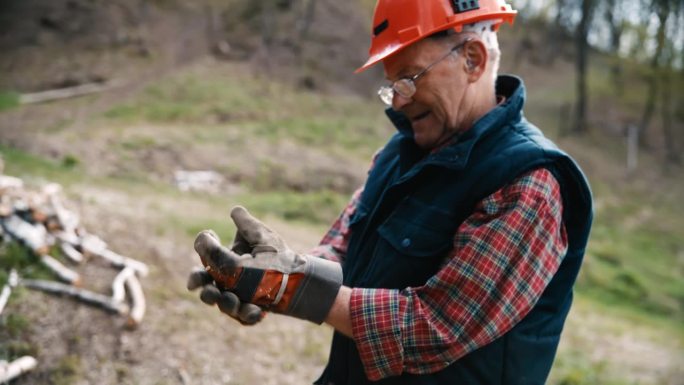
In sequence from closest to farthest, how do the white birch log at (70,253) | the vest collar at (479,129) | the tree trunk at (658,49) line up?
the vest collar at (479,129) → the white birch log at (70,253) → the tree trunk at (658,49)

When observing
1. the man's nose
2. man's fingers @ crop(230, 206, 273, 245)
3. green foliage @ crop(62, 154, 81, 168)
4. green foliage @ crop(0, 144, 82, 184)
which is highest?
the man's nose

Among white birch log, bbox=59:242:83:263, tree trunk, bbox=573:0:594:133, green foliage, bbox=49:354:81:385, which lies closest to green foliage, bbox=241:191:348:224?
white birch log, bbox=59:242:83:263

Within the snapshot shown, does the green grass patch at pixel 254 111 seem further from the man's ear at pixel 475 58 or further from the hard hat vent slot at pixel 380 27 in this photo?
A: the man's ear at pixel 475 58

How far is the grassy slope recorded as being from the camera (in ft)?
27.2

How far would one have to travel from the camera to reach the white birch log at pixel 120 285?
4.91m

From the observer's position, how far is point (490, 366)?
168 centimetres

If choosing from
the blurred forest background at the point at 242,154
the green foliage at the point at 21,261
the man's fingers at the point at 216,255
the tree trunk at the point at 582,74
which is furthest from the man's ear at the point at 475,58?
the tree trunk at the point at 582,74

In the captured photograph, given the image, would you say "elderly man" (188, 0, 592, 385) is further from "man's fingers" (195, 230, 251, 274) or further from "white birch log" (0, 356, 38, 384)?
"white birch log" (0, 356, 38, 384)

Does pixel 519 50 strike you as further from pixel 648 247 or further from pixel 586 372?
pixel 586 372

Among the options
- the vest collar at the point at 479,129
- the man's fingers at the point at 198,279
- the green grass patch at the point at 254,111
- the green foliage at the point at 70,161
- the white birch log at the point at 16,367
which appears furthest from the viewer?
the green grass patch at the point at 254,111

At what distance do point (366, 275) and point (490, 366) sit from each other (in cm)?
48

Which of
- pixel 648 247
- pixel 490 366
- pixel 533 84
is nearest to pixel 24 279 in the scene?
pixel 490 366

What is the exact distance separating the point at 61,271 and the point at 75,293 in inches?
13.3

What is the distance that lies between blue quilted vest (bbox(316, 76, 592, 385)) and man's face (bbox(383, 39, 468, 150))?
4.4 inches
